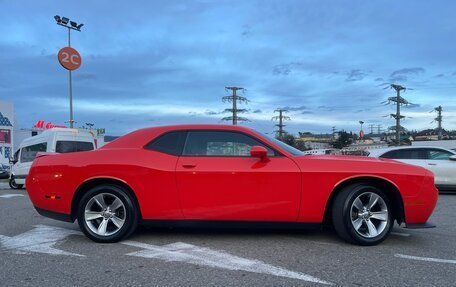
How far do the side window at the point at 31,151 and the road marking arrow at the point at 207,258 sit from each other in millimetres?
12414

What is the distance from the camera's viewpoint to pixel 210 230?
6.25 metres

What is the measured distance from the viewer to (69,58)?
27500 mm

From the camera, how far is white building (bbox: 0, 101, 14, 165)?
3494 centimetres

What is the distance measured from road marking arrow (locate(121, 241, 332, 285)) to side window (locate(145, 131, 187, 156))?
1185mm

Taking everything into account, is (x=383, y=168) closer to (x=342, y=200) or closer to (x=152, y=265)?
(x=342, y=200)

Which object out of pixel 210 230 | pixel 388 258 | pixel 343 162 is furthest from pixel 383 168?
pixel 210 230

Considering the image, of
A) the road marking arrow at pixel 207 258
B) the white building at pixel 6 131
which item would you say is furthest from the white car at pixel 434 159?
the white building at pixel 6 131

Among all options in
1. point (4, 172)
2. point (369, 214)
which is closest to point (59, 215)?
point (369, 214)

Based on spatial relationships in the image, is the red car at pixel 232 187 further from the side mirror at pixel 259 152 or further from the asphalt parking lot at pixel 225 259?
the asphalt parking lot at pixel 225 259

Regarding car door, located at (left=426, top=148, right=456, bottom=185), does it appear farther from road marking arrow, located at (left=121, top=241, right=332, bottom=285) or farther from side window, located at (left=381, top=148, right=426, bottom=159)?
road marking arrow, located at (left=121, top=241, right=332, bottom=285)

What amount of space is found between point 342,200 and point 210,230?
1987 millimetres

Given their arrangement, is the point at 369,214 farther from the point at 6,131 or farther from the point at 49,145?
the point at 6,131

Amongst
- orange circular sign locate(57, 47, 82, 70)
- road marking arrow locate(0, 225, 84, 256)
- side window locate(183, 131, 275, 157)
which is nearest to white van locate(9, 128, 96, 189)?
road marking arrow locate(0, 225, 84, 256)

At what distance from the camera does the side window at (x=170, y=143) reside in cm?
562
